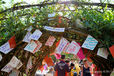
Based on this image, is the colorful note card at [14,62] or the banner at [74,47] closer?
the banner at [74,47]

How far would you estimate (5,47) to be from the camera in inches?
70.8

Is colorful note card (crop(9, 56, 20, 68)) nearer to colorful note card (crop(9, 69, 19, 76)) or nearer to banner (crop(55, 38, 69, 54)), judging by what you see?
colorful note card (crop(9, 69, 19, 76))

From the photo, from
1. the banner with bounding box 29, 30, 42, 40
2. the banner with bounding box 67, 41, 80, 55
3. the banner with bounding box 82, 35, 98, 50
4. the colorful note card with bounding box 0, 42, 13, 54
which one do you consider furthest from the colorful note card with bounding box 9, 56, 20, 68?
the banner with bounding box 82, 35, 98, 50

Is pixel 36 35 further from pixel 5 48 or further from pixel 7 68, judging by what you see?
pixel 7 68

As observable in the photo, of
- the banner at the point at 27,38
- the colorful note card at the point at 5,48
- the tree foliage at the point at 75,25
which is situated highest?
the tree foliage at the point at 75,25

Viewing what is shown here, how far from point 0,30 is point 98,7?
1615 mm

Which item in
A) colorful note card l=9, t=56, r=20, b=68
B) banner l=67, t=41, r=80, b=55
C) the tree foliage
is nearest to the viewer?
the tree foliage

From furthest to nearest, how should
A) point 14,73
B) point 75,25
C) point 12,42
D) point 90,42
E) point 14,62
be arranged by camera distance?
point 14,73
point 14,62
point 12,42
point 75,25
point 90,42

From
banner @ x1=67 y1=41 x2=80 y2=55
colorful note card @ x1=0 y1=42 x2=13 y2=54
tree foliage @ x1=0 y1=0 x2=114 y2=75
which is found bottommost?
colorful note card @ x1=0 y1=42 x2=13 y2=54

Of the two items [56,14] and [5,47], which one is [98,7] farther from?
[5,47]

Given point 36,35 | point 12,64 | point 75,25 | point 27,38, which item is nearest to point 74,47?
point 75,25

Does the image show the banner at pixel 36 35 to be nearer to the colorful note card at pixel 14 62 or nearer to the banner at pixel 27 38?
the banner at pixel 27 38

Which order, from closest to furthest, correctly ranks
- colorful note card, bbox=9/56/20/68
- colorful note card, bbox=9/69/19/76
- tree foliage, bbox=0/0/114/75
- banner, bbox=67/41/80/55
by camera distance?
tree foliage, bbox=0/0/114/75 < banner, bbox=67/41/80/55 < colorful note card, bbox=9/56/20/68 < colorful note card, bbox=9/69/19/76

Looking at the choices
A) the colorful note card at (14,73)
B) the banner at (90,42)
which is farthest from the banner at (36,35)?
the colorful note card at (14,73)
